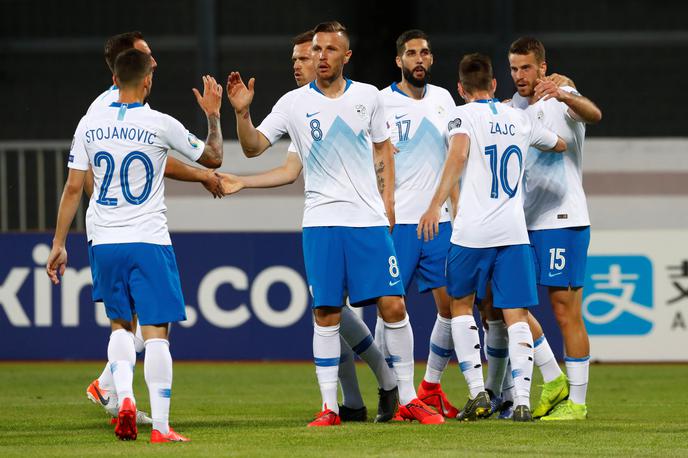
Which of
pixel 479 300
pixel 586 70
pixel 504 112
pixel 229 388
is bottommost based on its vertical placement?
pixel 229 388

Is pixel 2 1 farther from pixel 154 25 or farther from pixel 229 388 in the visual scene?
pixel 229 388

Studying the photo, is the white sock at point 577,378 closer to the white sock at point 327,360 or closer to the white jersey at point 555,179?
the white jersey at point 555,179

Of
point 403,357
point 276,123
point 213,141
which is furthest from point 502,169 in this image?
point 213,141

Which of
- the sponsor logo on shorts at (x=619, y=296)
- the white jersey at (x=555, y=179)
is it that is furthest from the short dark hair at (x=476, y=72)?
the sponsor logo on shorts at (x=619, y=296)

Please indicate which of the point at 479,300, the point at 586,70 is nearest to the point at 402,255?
the point at 479,300

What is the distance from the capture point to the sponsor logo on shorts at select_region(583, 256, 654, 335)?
13.0 m

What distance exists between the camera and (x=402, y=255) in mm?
8867

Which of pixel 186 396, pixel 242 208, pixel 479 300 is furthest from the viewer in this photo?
pixel 242 208

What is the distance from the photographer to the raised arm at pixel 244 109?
7539 mm

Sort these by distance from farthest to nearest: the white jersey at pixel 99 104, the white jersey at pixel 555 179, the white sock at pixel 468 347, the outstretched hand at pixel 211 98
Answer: the white jersey at pixel 555 179
the white sock at pixel 468 347
the white jersey at pixel 99 104
the outstretched hand at pixel 211 98

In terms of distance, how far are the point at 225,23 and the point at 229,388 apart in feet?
28.1

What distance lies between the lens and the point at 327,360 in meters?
7.80

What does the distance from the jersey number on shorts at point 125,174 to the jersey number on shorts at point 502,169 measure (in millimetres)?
2048

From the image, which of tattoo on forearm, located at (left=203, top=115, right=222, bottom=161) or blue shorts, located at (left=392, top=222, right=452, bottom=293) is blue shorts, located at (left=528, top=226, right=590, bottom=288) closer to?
blue shorts, located at (left=392, top=222, right=452, bottom=293)
